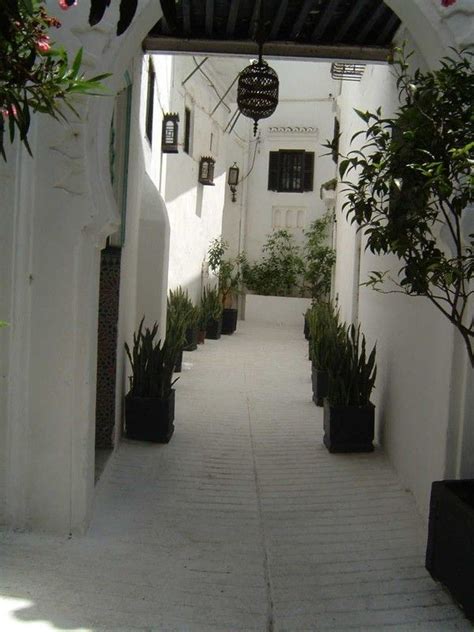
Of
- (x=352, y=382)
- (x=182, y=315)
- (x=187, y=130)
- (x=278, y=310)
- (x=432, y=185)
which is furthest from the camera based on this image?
(x=278, y=310)

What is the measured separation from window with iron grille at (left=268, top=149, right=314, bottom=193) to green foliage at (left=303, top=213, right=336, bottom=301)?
114cm

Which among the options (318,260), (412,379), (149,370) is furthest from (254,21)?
(318,260)

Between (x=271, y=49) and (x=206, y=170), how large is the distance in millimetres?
7597

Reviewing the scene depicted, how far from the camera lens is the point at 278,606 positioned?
3.22 metres

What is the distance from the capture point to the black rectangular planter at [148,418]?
573cm

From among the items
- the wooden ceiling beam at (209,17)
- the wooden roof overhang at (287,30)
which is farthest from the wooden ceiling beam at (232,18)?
the wooden ceiling beam at (209,17)

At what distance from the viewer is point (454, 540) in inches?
122

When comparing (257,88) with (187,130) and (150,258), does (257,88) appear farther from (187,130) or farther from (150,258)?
(187,130)

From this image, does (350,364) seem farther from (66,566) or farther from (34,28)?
(34,28)

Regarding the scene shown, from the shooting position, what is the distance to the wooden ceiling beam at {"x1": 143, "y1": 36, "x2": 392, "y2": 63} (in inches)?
236

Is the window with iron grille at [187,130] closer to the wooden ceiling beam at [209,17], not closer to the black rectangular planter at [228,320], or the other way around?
the black rectangular planter at [228,320]

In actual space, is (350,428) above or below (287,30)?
below

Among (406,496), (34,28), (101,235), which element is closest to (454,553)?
(406,496)

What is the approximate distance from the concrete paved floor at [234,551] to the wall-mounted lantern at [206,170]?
8.09 m
